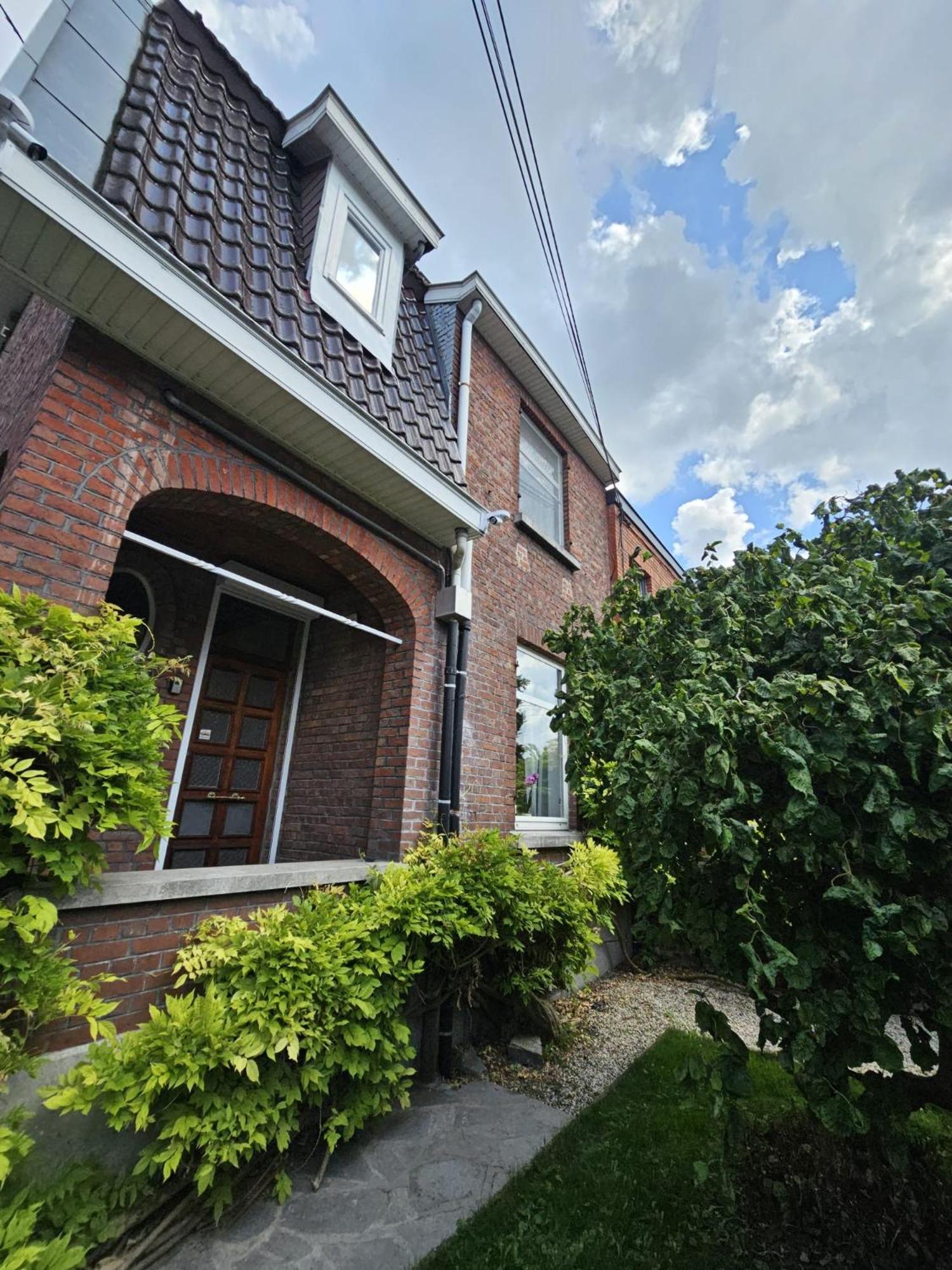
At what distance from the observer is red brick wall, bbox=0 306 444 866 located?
2.37m

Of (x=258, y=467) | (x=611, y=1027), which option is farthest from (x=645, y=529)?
(x=258, y=467)

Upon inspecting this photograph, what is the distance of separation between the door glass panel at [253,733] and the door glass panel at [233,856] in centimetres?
85

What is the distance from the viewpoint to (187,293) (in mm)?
2568

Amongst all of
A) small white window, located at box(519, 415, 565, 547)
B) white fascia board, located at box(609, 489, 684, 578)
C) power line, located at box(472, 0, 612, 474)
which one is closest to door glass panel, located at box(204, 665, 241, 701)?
small white window, located at box(519, 415, 565, 547)

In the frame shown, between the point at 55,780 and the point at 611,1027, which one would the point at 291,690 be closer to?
the point at 55,780

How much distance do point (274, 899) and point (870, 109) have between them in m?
7.26

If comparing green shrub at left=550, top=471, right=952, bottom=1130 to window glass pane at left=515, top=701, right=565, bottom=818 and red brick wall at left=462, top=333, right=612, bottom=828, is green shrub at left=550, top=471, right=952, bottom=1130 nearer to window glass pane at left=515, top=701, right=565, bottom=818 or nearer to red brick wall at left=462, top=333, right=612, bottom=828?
red brick wall at left=462, top=333, right=612, bottom=828

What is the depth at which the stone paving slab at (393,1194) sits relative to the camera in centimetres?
204

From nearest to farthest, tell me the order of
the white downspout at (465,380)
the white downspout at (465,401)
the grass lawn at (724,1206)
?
the grass lawn at (724,1206) < the white downspout at (465,401) < the white downspout at (465,380)

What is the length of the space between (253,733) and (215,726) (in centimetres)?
37

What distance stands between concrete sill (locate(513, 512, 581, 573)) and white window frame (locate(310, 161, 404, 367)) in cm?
205

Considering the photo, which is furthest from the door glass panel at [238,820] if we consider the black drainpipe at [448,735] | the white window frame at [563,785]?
the white window frame at [563,785]

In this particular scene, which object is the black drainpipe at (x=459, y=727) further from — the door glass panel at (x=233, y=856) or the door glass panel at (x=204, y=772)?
the door glass panel at (x=204, y=772)

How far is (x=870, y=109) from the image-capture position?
14.7ft
